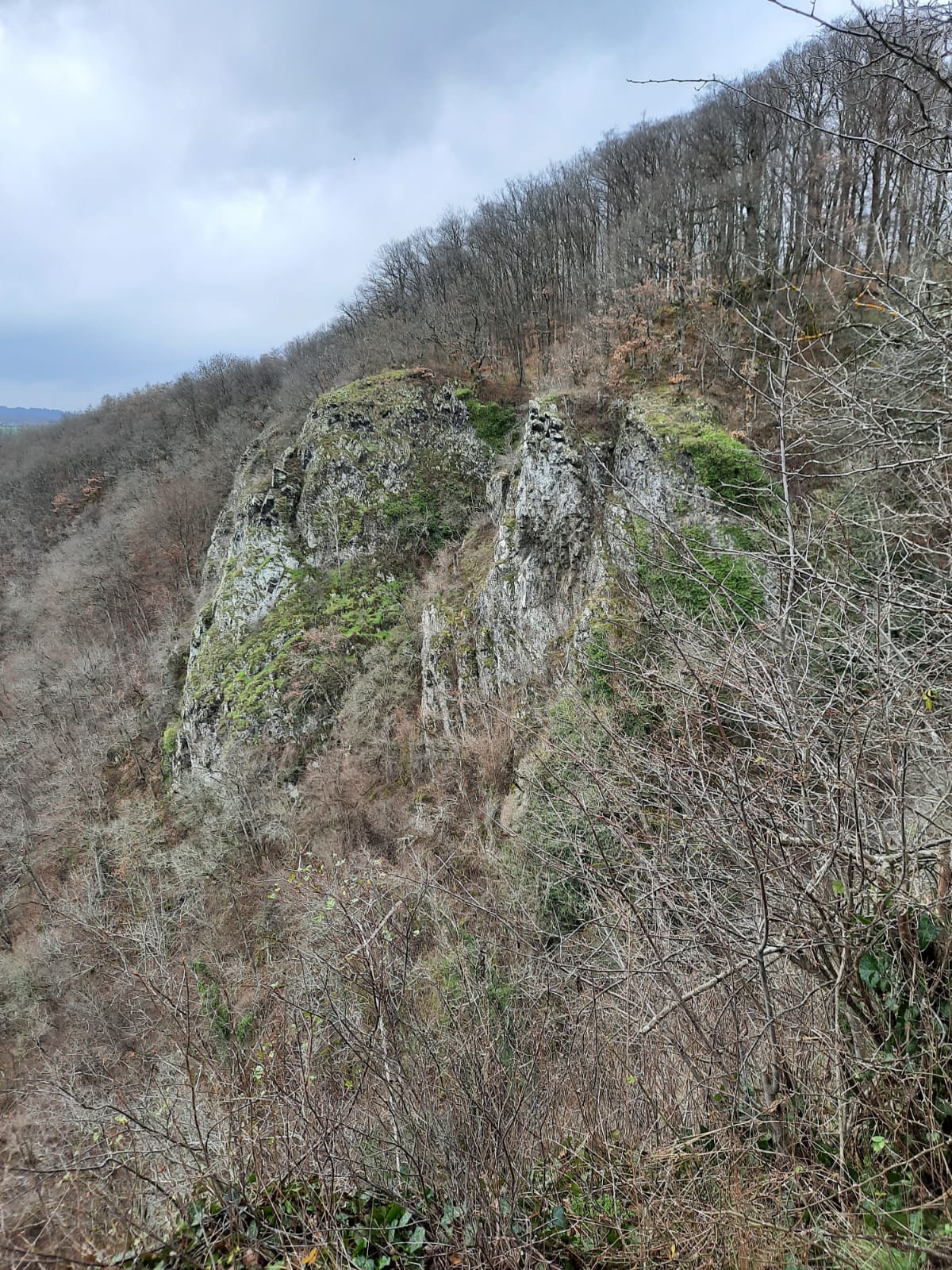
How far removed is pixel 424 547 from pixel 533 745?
14.3 m

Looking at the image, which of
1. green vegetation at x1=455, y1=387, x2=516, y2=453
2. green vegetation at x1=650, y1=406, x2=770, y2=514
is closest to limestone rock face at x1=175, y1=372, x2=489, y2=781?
green vegetation at x1=455, y1=387, x2=516, y2=453

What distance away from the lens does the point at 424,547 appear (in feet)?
65.3

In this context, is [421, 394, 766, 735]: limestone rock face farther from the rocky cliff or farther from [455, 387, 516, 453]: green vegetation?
[455, 387, 516, 453]: green vegetation

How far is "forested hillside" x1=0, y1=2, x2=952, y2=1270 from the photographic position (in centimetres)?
219

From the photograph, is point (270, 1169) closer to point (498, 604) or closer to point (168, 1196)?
point (168, 1196)

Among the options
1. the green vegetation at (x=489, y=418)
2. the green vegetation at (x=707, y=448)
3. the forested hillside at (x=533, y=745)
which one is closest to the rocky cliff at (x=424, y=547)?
the green vegetation at (x=707, y=448)

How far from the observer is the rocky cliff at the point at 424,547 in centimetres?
1219

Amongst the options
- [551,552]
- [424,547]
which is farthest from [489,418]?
[551,552]

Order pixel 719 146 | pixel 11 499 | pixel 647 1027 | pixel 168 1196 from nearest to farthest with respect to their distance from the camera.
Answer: pixel 647 1027, pixel 168 1196, pixel 719 146, pixel 11 499

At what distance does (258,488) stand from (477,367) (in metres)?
10.2

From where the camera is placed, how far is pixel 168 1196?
7.24ft

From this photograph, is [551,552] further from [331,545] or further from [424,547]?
[331,545]

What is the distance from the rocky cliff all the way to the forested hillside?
156 mm

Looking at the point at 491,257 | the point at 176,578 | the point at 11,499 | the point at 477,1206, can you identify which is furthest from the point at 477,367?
the point at 11,499
